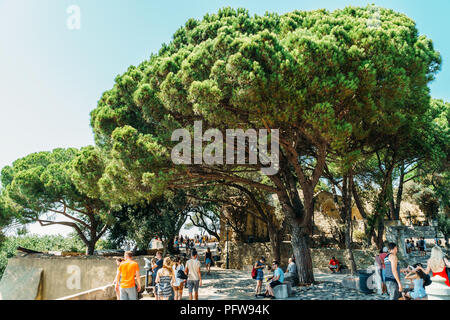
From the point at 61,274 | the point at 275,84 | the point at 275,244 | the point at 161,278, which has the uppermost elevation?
the point at 275,84

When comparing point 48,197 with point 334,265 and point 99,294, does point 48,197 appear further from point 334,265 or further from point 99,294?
point 334,265

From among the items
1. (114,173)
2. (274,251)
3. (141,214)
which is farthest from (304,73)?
(141,214)

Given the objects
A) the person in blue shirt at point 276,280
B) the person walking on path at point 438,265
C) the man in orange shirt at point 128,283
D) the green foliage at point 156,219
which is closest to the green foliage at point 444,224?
the green foliage at point 156,219

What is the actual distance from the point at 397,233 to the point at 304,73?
1243cm

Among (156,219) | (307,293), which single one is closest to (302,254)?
(307,293)

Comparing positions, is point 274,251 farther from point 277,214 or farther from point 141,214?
point 141,214

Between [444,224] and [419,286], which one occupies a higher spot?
A: [444,224]

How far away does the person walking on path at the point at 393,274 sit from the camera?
5648 millimetres

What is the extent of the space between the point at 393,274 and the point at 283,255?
46.7 ft

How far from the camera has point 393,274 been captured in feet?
18.7

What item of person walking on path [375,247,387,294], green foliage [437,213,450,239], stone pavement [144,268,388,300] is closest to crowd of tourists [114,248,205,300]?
stone pavement [144,268,388,300]

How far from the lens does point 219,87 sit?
859 centimetres

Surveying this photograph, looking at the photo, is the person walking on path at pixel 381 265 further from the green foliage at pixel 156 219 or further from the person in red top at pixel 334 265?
the green foliage at pixel 156 219
